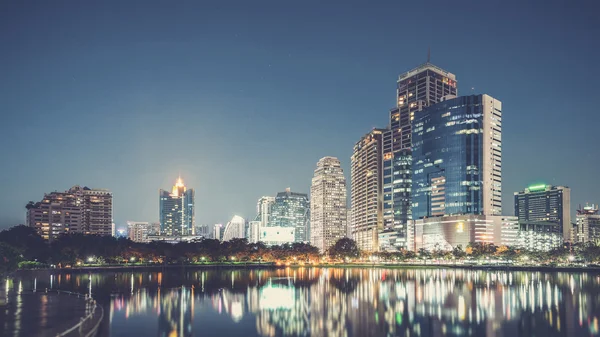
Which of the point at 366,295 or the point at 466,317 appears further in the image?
the point at 366,295

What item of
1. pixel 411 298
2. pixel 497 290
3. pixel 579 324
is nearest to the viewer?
pixel 579 324

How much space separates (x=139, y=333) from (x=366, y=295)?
4305 centimetres

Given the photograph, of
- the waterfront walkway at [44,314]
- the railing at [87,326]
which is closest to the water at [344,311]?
the waterfront walkway at [44,314]

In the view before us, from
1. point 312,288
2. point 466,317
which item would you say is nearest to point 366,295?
point 312,288

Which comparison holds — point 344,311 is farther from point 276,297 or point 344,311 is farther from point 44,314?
Answer: point 44,314

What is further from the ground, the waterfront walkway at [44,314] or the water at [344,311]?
the waterfront walkway at [44,314]

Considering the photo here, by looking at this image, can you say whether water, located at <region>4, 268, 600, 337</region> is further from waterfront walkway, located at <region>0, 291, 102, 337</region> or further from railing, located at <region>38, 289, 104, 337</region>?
railing, located at <region>38, 289, 104, 337</region>

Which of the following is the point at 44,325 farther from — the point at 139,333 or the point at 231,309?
the point at 231,309

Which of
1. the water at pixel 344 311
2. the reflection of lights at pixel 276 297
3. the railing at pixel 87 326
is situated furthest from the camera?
the reflection of lights at pixel 276 297

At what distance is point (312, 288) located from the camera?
94.4m

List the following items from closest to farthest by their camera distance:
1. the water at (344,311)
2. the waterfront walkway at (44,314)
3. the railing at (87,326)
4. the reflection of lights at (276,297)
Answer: the railing at (87,326) → the waterfront walkway at (44,314) → the water at (344,311) → the reflection of lights at (276,297)

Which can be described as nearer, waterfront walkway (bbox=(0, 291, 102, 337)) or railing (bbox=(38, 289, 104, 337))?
railing (bbox=(38, 289, 104, 337))

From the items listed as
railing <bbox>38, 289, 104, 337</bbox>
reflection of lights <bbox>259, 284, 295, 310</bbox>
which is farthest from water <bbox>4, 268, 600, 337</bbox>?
railing <bbox>38, 289, 104, 337</bbox>

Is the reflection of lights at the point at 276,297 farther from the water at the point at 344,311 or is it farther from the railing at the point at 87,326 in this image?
the railing at the point at 87,326
